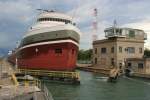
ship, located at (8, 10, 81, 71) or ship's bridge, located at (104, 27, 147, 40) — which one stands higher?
ship's bridge, located at (104, 27, 147, 40)

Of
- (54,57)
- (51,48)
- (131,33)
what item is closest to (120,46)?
(131,33)

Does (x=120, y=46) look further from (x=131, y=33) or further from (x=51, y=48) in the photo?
(x=51, y=48)

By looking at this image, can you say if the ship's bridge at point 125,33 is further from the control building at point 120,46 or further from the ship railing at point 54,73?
the ship railing at point 54,73

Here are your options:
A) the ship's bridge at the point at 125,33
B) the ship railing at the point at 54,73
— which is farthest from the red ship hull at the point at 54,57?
the ship's bridge at the point at 125,33

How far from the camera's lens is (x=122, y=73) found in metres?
74.8

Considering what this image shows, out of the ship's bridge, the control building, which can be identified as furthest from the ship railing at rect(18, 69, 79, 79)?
the ship's bridge

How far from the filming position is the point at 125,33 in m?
90.3

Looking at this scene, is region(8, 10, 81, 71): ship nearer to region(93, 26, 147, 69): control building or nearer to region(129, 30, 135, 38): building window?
region(93, 26, 147, 69): control building

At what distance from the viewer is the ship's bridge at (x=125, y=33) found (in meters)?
89.2

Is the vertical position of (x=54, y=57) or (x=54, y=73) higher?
(x=54, y=57)

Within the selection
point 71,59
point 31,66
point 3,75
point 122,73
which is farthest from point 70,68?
point 122,73

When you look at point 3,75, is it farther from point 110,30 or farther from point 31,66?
point 110,30

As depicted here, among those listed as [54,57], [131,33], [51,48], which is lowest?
[54,57]

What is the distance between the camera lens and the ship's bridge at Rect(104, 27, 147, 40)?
89.2 meters
